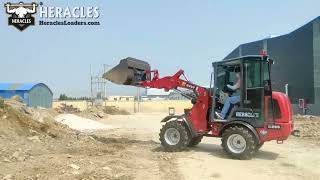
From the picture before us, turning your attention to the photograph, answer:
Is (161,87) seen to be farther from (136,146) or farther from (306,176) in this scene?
(306,176)

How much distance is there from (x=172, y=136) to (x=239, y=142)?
89.0 inches

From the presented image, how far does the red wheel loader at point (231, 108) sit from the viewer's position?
13.5 meters

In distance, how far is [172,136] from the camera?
15.0m

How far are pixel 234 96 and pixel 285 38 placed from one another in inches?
1351

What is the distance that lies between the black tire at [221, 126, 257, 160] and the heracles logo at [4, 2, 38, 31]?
988cm

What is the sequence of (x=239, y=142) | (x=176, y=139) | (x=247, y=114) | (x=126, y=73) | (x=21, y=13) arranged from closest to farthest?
1. (x=239, y=142)
2. (x=247, y=114)
3. (x=176, y=139)
4. (x=126, y=73)
5. (x=21, y=13)

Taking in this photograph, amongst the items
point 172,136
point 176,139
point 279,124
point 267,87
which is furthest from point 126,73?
point 279,124

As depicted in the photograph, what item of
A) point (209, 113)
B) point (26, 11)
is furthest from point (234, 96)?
point (26, 11)

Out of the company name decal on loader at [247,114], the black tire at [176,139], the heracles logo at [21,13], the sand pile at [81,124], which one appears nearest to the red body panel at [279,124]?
the company name decal on loader at [247,114]

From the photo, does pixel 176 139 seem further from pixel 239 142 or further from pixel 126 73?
pixel 126 73

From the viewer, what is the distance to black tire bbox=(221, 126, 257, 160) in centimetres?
1328

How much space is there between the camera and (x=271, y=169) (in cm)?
1195

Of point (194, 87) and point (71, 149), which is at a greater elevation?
point (194, 87)

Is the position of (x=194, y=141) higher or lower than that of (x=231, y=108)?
lower
